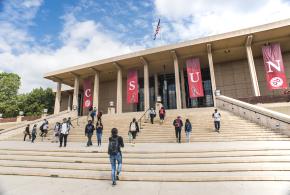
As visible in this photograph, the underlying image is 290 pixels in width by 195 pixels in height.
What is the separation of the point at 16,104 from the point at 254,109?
3830 centimetres

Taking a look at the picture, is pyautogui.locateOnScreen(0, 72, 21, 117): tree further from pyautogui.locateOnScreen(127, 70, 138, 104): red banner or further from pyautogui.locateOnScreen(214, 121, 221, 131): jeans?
pyautogui.locateOnScreen(214, 121, 221, 131): jeans

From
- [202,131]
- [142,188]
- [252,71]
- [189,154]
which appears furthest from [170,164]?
[252,71]

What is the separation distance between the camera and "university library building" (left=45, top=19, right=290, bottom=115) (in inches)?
792

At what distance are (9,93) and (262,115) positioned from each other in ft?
135

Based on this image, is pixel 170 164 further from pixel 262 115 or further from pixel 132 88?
pixel 132 88

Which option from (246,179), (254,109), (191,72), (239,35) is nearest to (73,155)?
(246,179)

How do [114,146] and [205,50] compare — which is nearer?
[114,146]

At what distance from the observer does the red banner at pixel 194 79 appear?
21327 mm

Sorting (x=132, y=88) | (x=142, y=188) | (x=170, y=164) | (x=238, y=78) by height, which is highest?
(x=238, y=78)

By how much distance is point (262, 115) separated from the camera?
39.5ft

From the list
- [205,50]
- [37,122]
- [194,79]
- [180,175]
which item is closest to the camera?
[180,175]

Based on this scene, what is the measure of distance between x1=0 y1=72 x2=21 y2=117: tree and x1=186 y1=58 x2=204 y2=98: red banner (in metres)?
30.6

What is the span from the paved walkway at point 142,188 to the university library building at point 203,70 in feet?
42.7

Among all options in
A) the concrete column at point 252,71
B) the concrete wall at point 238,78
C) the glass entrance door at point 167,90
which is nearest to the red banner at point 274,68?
the concrete column at point 252,71
